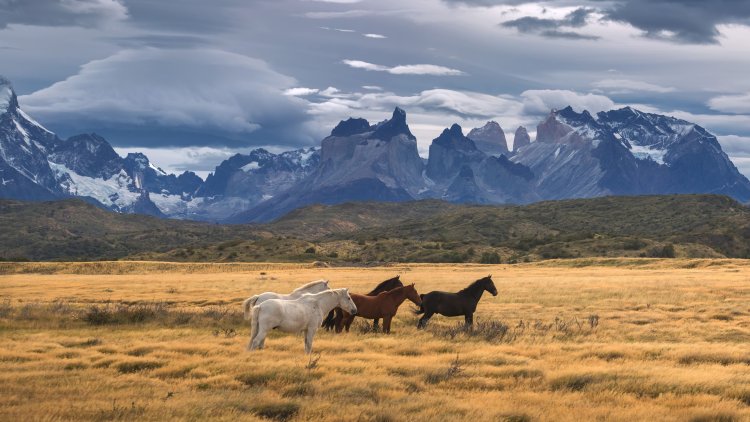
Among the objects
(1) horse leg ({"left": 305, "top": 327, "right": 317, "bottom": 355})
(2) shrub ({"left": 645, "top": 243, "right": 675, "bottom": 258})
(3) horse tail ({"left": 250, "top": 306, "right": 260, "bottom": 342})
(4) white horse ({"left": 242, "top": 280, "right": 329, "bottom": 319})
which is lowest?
(2) shrub ({"left": 645, "top": 243, "right": 675, "bottom": 258})

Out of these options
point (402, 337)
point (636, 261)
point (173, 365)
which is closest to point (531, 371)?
point (402, 337)

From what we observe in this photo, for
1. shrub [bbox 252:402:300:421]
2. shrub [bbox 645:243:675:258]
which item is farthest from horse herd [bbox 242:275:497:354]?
shrub [bbox 645:243:675:258]

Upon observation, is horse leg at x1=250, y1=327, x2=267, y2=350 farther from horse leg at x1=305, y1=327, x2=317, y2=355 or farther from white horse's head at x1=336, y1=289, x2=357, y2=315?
white horse's head at x1=336, y1=289, x2=357, y2=315

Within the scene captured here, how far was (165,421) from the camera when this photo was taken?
1186 centimetres

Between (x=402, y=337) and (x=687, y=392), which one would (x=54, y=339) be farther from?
(x=687, y=392)

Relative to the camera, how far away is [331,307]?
800 inches

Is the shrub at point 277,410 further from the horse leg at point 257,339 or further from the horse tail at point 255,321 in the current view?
the horse leg at point 257,339

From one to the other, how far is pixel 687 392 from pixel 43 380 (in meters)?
13.2

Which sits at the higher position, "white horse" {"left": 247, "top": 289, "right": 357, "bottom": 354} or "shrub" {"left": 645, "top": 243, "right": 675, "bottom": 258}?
"white horse" {"left": 247, "top": 289, "right": 357, "bottom": 354}

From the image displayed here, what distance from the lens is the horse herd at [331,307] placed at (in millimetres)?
18531

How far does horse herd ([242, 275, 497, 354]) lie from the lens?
1853cm

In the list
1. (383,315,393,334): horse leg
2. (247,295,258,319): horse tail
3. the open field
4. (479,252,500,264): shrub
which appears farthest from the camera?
(479,252,500,264): shrub

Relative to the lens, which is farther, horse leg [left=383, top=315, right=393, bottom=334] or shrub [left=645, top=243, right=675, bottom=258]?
shrub [left=645, top=243, right=675, bottom=258]

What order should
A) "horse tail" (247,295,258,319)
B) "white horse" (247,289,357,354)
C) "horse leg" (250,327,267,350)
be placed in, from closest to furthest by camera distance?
1. "white horse" (247,289,357,354)
2. "horse leg" (250,327,267,350)
3. "horse tail" (247,295,258,319)
